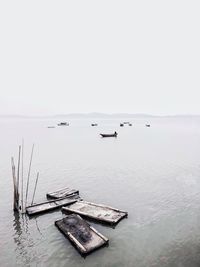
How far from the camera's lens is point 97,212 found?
16047mm

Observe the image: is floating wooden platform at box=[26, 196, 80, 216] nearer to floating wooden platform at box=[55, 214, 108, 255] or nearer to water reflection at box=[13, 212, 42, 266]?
water reflection at box=[13, 212, 42, 266]

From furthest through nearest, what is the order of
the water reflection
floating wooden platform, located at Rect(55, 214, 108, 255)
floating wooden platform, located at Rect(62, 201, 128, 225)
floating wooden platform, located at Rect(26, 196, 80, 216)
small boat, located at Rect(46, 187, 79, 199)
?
small boat, located at Rect(46, 187, 79, 199) → floating wooden platform, located at Rect(26, 196, 80, 216) → floating wooden platform, located at Rect(62, 201, 128, 225) → the water reflection → floating wooden platform, located at Rect(55, 214, 108, 255)

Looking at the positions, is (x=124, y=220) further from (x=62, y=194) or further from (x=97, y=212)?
(x=62, y=194)

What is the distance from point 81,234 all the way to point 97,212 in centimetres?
318

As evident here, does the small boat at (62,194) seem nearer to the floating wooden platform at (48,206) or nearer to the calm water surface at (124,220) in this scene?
the floating wooden platform at (48,206)

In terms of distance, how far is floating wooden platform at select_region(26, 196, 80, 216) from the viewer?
1653 cm

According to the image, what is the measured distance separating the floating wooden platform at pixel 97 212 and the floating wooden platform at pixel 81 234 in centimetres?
111

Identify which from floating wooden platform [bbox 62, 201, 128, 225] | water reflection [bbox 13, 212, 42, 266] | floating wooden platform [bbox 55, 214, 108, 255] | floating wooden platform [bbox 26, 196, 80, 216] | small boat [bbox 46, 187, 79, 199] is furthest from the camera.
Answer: small boat [bbox 46, 187, 79, 199]

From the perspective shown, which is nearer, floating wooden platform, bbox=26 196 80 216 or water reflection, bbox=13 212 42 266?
water reflection, bbox=13 212 42 266

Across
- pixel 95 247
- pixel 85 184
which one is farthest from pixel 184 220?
pixel 85 184

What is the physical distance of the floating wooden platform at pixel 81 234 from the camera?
39.5 ft

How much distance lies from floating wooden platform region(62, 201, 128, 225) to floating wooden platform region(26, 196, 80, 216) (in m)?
0.75

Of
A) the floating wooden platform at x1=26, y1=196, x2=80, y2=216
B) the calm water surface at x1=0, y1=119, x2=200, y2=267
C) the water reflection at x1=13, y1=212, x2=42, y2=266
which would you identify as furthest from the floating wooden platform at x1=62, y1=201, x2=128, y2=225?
the water reflection at x1=13, y1=212, x2=42, y2=266

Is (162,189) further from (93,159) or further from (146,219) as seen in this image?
(93,159)
